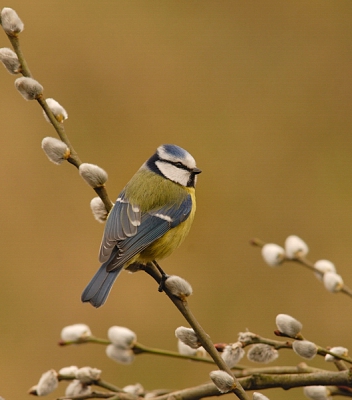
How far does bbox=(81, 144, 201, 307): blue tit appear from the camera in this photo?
32.4 inches

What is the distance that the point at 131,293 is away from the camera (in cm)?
155

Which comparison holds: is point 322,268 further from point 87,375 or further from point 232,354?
point 87,375

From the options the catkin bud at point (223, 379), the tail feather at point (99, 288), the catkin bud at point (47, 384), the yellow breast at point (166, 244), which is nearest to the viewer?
the catkin bud at point (223, 379)

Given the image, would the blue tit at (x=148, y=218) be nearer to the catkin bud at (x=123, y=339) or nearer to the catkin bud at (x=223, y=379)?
the catkin bud at (x=123, y=339)

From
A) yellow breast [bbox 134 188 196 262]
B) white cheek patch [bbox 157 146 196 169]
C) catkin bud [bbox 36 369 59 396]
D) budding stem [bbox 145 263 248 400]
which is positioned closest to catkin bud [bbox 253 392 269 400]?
budding stem [bbox 145 263 248 400]

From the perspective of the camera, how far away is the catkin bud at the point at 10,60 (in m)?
0.61

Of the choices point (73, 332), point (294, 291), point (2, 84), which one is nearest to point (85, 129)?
point (2, 84)

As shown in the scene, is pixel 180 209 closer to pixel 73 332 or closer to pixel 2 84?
pixel 73 332

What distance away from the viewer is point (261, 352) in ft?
2.00

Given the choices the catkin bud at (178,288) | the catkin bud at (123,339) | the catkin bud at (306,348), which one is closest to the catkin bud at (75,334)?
the catkin bud at (123,339)

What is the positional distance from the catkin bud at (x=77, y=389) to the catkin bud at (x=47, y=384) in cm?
2

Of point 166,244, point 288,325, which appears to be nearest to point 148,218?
point 166,244

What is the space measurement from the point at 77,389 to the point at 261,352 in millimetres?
202

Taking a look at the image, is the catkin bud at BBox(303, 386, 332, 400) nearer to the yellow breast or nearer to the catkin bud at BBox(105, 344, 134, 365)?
the catkin bud at BBox(105, 344, 134, 365)
